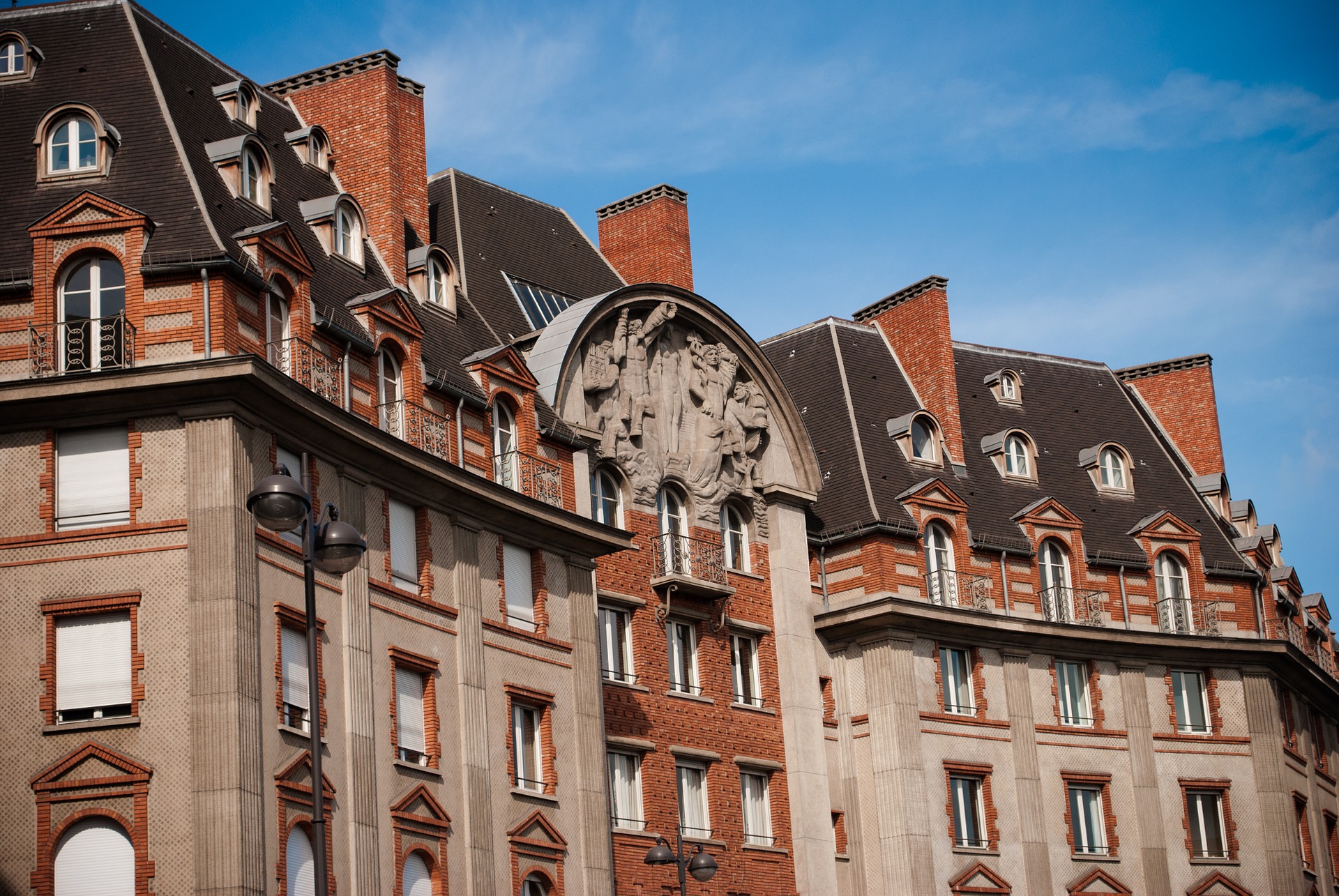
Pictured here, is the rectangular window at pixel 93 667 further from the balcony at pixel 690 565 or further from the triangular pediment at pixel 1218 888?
the triangular pediment at pixel 1218 888

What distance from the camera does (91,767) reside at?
26.5 metres

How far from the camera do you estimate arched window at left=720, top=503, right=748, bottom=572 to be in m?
41.0

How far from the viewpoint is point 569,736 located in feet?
113

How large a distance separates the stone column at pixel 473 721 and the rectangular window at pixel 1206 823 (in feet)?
67.6

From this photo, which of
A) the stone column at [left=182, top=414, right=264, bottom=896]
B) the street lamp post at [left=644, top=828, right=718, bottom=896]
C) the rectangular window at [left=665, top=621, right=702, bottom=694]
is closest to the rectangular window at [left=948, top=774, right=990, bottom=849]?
the rectangular window at [left=665, top=621, right=702, bottom=694]

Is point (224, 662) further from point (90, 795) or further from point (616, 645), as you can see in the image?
point (616, 645)

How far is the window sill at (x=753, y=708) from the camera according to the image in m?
39.8

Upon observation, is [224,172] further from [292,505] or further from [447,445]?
[292,505]

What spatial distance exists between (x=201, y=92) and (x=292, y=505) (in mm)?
17958

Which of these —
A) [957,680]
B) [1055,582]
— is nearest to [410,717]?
[957,680]

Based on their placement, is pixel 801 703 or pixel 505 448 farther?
pixel 801 703

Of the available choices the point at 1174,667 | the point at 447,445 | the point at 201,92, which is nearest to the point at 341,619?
the point at 447,445

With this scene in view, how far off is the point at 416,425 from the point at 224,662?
726 centimetres

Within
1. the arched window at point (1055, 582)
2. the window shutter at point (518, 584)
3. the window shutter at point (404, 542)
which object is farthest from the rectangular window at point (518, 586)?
the arched window at point (1055, 582)
